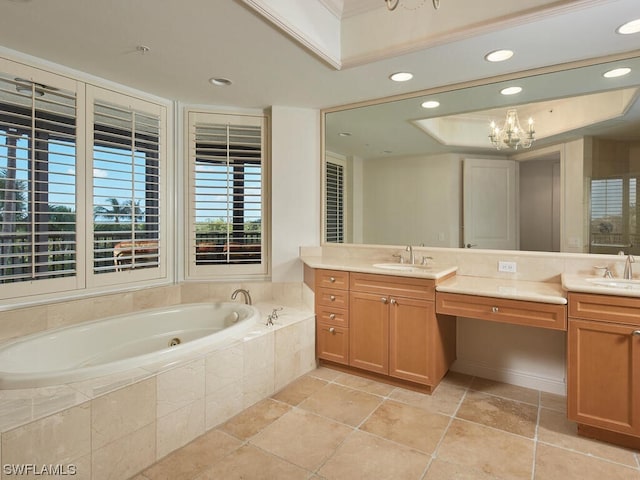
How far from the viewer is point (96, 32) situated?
6.76 ft

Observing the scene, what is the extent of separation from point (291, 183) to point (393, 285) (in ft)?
4.65

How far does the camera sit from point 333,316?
3.00 metres

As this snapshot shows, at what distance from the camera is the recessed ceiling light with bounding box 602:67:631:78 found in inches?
90.6

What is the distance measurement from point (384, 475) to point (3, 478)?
5.20 ft

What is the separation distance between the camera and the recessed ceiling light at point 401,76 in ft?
8.52

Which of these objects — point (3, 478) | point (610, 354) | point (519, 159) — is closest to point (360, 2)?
point (519, 159)

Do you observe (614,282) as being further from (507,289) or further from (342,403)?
(342,403)

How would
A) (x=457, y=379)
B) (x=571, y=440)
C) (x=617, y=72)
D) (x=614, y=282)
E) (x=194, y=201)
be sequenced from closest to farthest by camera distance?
(x=571, y=440) → (x=614, y=282) → (x=617, y=72) → (x=457, y=379) → (x=194, y=201)

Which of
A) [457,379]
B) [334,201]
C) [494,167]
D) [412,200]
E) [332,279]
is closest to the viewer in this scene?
[494,167]

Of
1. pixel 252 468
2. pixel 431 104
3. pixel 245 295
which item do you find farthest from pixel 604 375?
pixel 245 295

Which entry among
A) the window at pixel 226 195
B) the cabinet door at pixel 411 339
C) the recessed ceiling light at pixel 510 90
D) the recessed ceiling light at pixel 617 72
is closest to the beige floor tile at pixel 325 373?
the cabinet door at pixel 411 339

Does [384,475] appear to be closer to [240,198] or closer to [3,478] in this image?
[3,478]

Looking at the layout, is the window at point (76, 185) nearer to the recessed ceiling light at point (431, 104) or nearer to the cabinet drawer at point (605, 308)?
the recessed ceiling light at point (431, 104)

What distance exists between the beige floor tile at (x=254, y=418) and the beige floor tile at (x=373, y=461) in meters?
0.51
